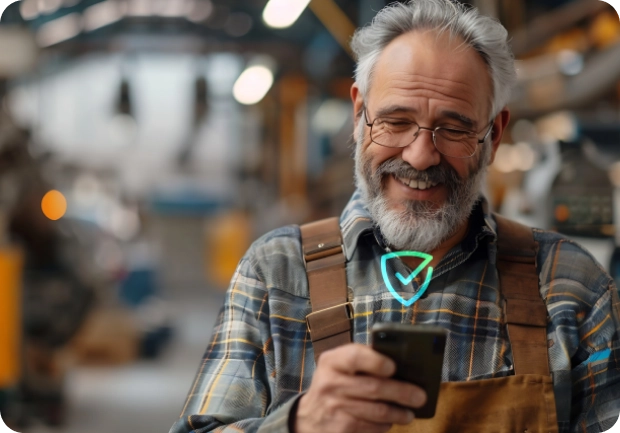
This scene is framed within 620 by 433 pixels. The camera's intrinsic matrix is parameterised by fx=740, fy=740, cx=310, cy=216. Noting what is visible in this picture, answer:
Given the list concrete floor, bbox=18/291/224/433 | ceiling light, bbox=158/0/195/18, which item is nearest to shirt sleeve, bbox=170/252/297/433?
concrete floor, bbox=18/291/224/433

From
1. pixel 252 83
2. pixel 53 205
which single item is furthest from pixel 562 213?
pixel 252 83

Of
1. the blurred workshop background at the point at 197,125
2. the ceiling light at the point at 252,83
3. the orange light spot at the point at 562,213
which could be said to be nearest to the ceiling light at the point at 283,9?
the blurred workshop background at the point at 197,125

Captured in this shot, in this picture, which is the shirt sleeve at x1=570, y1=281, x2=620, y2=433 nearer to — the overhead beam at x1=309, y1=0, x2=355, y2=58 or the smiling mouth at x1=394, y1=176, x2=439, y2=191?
the smiling mouth at x1=394, y1=176, x2=439, y2=191

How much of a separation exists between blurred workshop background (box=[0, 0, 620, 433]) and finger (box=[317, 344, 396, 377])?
117 centimetres

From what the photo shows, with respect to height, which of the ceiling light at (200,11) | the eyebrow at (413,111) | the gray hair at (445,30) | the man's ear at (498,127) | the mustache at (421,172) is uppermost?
the ceiling light at (200,11)

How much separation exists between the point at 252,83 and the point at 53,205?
4936 mm

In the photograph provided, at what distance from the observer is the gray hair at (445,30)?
1.82 metres

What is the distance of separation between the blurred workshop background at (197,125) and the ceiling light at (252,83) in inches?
1.1

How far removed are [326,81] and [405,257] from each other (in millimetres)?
9989

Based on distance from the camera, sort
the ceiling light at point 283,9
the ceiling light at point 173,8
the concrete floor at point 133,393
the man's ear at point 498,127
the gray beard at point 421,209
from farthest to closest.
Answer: the ceiling light at point 173,8
the concrete floor at point 133,393
the ceiling light at point 283,9
the man's ear at point 498,127
the gray beard at point 421,209

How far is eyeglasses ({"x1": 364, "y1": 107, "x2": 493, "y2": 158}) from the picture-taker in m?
1.78

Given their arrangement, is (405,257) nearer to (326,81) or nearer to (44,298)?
(44,298)

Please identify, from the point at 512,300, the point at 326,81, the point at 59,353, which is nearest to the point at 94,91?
the point at 326,81

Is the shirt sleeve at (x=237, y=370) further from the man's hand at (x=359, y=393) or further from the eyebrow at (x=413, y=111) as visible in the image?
the eyebrow at (x=413, y=111)
